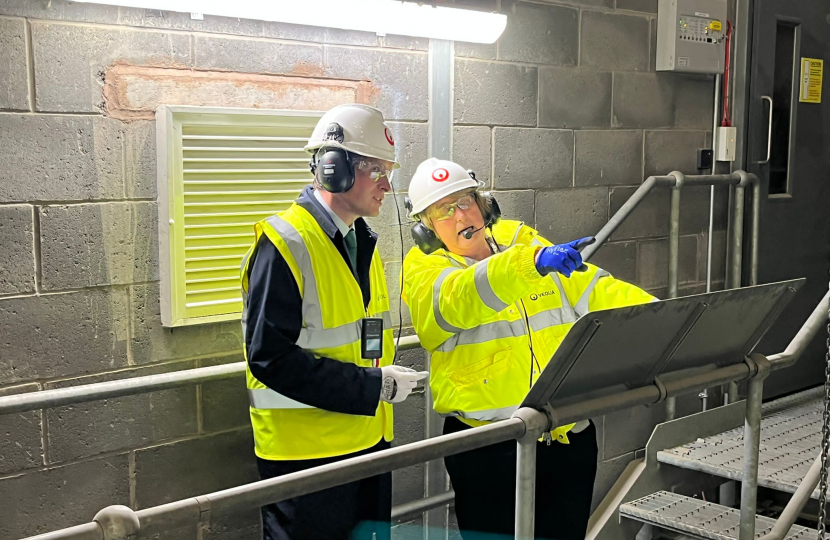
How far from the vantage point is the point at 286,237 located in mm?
2100

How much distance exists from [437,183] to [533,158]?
1.00 metres

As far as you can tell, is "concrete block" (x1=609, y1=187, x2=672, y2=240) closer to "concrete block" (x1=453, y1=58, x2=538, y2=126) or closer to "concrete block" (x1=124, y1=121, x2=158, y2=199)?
"concrete block" (x1=453, y1=58, x2=538, y2=126)

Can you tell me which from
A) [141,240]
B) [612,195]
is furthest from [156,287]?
[612,195]

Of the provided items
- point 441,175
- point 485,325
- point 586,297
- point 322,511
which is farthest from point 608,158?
point 322,511

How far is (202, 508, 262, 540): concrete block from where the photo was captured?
270cm

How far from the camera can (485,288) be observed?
2.24 meters

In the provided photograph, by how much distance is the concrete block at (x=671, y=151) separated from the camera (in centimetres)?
388

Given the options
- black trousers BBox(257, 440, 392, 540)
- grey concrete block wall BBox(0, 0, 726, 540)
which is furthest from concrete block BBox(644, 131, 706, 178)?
black trousers BBox(257, 440, 392, 540)

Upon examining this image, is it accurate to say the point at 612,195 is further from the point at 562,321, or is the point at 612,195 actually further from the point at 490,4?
the point at 562,321

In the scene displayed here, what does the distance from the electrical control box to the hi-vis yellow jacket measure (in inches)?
64.5

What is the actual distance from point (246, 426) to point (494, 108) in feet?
4.74

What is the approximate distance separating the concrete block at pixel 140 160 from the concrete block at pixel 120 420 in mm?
495

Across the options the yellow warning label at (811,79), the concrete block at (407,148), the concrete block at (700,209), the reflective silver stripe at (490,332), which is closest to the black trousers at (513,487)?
the reflective silver stripe at (490,332)

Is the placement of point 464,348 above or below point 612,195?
below
